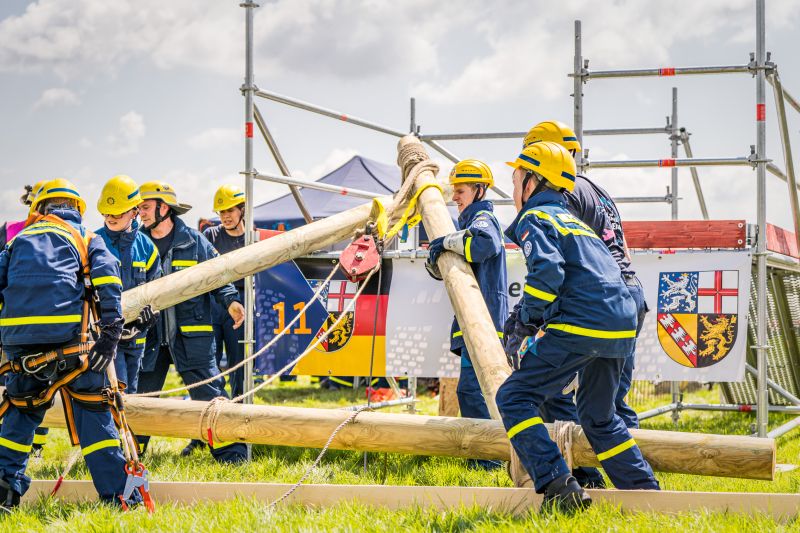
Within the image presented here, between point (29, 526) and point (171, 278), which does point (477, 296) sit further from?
point (29, 526)

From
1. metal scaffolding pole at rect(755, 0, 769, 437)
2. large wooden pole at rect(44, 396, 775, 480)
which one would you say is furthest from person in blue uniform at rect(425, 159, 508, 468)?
metal scaffolding pole at rect(755, 0, 769, 437)

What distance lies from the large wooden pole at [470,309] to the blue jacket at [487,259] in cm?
14

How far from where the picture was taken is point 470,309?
5.63m

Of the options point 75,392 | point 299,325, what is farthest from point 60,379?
point 299,325

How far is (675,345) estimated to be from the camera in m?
6.65

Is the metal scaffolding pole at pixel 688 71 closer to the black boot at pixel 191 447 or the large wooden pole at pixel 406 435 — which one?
the large wooden pole at pixel 406 435

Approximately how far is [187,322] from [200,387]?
55 cm

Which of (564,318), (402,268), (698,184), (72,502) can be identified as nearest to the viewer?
(564,318)

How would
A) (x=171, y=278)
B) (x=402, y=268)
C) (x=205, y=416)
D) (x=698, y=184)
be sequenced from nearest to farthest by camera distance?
1. (x=205, y=416)
2. (x=171, y=278)
3. (x=402, y=268)
4. (x=698, y=184)

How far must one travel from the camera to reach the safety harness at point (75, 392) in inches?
185

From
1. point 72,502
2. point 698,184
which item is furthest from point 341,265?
point 698,184

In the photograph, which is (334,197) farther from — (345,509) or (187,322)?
(345,509)

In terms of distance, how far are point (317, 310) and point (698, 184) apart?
4.70 m

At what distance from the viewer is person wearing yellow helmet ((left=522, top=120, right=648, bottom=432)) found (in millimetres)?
4918
